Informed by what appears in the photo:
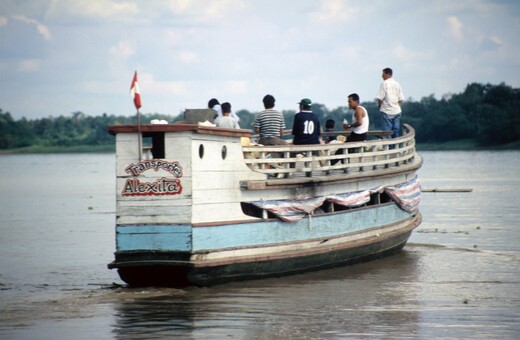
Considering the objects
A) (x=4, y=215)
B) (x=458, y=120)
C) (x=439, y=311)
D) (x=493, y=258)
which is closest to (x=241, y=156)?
(x=439, y=311)

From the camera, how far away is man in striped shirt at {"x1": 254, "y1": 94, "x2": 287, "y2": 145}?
46.0ft

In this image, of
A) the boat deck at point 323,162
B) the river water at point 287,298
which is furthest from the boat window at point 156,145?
the river water at point 287,298

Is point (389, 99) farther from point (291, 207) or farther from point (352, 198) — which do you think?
point (291, 207)

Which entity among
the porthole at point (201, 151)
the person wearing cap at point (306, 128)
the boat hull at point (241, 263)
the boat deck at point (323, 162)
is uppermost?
the person wearing cap at point (306, 128)

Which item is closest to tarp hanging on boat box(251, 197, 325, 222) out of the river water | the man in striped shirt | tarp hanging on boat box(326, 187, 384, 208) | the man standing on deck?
tarp hanging on boat box(326, 187, 384, 208)

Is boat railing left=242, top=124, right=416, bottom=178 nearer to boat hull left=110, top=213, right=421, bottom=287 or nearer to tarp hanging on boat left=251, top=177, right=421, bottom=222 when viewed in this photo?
tarp hanging on boat left=251, top=177, right=421, bottom=222

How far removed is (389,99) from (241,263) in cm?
555

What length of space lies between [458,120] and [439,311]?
8033 centimetres

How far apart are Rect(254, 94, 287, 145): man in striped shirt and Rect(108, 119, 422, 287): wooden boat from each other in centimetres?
36

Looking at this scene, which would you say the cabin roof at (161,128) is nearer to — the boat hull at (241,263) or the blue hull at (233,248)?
the blue hull at (233,248)

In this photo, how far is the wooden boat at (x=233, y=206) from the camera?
11.6 meters

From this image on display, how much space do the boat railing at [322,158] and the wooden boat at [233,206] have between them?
0.8 inches

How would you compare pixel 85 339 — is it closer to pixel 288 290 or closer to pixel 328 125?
pixel 288 290

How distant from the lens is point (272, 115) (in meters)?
14.1
